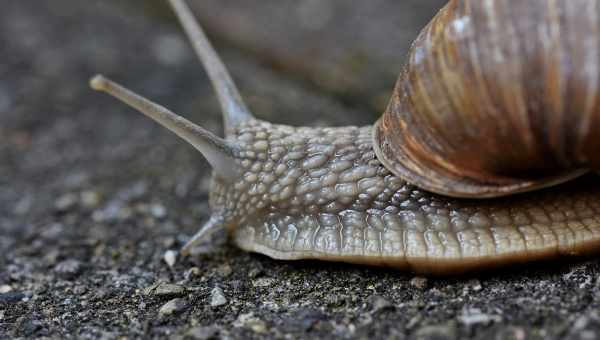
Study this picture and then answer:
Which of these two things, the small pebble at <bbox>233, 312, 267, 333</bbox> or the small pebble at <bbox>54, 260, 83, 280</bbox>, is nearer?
the small pebble at <bbox>233, 312, 267, 333</bbox>

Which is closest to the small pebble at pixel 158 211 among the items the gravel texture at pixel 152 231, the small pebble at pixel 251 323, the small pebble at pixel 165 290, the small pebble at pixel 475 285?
the gravel texture at pixel 152 231

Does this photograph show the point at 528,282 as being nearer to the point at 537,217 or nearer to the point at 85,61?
the point at 537,217

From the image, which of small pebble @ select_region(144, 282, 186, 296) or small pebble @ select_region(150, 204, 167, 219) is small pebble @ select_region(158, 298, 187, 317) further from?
small pebble @ select_region(150, 204, 167, 219)

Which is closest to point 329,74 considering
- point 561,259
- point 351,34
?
point 351,34

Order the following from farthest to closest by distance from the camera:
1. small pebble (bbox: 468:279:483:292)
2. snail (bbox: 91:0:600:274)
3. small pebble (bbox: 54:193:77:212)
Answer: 1. small pebble (bbox: 54:193:77:212)
2. small pebble (bbox: 468:279:483:292)
3. snail (bbox: 91:0:600:274)

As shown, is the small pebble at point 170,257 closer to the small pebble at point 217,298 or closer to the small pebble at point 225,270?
the small pebble at point 225,270

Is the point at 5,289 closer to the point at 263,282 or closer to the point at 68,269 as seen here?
the point at 68,269

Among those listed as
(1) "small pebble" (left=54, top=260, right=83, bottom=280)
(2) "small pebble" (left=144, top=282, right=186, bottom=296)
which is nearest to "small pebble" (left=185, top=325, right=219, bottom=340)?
(2) "small pebble" (left=144, top=282, right=186, bottom=296)
